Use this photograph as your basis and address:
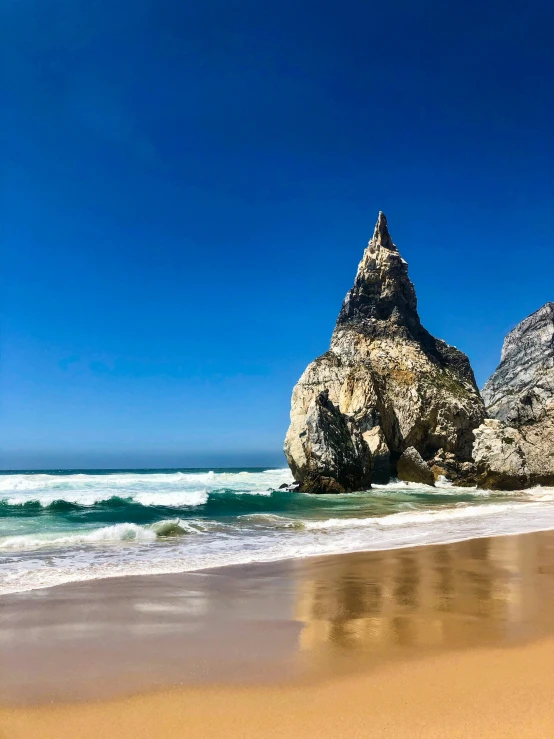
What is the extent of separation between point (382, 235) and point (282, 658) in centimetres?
5850

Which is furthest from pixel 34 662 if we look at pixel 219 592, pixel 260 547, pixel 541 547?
pixel 541 547

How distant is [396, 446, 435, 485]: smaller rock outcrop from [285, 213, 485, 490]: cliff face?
583mm

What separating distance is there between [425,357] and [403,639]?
49.8 meters

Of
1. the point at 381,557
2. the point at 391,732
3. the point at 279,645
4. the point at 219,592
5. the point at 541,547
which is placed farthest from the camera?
the point at 541,547

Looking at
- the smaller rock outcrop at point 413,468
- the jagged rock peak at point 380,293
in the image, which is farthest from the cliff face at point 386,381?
the smaller rock outcrop at point 413,468

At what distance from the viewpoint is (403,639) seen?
490cm

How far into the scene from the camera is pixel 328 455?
37594mm

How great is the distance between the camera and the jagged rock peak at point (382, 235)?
58.7 meters

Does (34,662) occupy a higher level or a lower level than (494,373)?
lower

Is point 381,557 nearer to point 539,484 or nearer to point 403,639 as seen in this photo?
point 403,639

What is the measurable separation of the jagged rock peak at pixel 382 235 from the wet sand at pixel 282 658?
54.3m

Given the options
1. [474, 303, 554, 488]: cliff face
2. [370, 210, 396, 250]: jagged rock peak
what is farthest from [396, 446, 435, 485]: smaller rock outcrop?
[370, 210, 396, 250]: jagged rock peak

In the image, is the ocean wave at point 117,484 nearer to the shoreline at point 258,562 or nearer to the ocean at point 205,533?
the ocean at point 205,533

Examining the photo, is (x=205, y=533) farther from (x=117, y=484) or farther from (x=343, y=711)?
(x=117, y=484)
